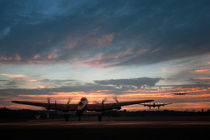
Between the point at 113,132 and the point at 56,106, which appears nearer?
the point at 113,132

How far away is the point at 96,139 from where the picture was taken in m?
13.5

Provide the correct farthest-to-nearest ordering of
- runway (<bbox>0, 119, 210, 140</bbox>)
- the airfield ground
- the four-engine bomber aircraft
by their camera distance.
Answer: the four-engine bomber aircraft, the airfield ground, runway (<bbox>0, 119, 210, 140</bbox>)

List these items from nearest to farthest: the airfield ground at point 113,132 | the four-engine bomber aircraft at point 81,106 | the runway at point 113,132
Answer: the runway at point 113,132 < the airfield ground at point 113,132 < the four-engine bomber aircraft at point 81,106

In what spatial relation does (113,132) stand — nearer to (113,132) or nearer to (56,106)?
(113,132)

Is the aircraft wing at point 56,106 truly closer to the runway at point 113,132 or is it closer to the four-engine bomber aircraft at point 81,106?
the four-engine bomber aircraft at point 81,106

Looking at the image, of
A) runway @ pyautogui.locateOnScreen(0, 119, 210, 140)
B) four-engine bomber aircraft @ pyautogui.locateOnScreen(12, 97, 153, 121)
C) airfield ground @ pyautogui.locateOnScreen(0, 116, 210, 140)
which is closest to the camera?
runway @ pyautogui.locateOnScreen(0, 119, 210, 140)

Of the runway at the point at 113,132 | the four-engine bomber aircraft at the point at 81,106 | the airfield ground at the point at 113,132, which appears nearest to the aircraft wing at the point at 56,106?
the four-engine bomber aircraft at the point at 81,106

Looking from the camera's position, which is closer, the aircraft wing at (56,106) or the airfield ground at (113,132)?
the airfield ground at (113,132)

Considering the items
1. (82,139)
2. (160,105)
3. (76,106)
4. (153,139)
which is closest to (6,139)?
(82,139)

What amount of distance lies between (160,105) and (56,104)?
224ft

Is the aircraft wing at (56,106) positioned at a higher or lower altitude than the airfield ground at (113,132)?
higher

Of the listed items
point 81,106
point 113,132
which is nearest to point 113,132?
point 113,132

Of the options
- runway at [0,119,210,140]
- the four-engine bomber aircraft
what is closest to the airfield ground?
runway at [0,119,210,140]

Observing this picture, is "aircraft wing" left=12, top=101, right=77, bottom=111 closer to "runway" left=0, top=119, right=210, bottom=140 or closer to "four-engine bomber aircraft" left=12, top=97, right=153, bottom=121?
"four-engine bomber aircraft" left=12, top=97, right=153, bottom=121
